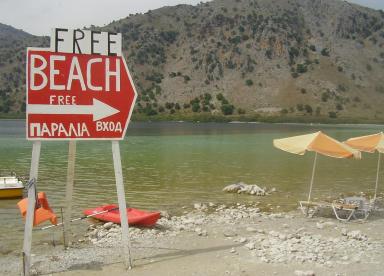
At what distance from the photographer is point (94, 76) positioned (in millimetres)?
8953

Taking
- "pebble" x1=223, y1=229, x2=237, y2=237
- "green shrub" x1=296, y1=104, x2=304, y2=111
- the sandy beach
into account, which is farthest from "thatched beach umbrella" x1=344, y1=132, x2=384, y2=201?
"green shrub" x1=296, y1=104, x2=304, y2=111

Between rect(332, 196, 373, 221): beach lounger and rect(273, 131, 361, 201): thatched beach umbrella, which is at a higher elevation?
rect(273, 131, 361, 201): thatched beach umbrella

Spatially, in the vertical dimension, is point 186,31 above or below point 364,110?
above

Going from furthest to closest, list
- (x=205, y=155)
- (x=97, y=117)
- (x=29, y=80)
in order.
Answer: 1. (x=205, y=155)
2. (x=97, y=117)
3. (x=29, y=80)

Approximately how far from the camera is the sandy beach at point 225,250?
31.1 feet

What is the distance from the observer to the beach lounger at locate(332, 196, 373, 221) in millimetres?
14570

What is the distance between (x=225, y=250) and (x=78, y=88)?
491cm

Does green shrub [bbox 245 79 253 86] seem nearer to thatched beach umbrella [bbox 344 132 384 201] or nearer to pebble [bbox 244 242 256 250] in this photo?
thatched beach umbrella [bbox 344 132 384 201]

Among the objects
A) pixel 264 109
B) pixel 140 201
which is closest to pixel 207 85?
pixel 264 109

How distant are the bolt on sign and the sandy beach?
2.82m

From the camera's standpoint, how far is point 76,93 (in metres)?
8.88

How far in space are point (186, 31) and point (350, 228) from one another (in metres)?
189

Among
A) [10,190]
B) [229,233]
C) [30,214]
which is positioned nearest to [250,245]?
Answer: [229,233]

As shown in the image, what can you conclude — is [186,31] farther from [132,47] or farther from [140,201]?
[140,201]
